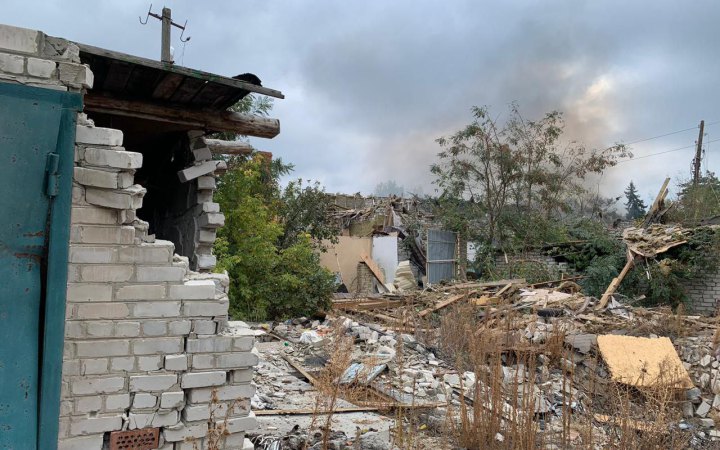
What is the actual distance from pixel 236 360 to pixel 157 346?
520 mm

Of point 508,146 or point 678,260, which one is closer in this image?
point 678,260

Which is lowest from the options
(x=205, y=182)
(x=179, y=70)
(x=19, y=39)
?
(x=205, y=182)

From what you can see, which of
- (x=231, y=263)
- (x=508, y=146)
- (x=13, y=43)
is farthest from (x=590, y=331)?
(x=508, y=146)

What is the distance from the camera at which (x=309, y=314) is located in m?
12.4

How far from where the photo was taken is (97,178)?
3273mm

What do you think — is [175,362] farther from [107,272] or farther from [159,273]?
[107,272]

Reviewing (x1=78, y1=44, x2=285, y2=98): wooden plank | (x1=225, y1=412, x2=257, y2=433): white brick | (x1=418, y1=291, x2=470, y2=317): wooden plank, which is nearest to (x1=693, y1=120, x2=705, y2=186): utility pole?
(x1=418, y1=291, x2=470, y2=317): wooden plank

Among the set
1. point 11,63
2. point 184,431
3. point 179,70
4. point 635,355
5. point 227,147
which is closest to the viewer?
point 11,63

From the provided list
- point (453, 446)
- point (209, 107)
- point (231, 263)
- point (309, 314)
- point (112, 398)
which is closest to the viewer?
point (112, 398)

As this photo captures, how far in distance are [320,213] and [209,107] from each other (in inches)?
470

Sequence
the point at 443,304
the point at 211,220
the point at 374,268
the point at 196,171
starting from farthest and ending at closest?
the point at 374,268, the point at 443,304, the point at 211,220, the point at 196,171

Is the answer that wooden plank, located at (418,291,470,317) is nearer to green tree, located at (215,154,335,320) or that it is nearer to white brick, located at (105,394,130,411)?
green tree, located at (215,154,335,320)

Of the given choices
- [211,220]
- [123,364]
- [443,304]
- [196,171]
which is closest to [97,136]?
[123,364]

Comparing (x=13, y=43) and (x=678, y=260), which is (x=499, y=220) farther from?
(x=13, y=43)
